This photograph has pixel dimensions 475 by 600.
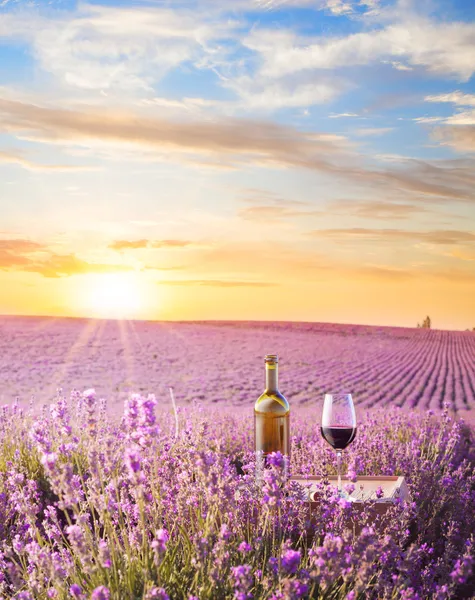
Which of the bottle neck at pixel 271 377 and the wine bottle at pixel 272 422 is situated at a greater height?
the bottle neck at pixel 271 377

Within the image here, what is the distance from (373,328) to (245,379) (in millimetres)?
21834

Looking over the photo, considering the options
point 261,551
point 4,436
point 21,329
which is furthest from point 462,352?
point 261,551

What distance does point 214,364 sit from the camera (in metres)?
20.3

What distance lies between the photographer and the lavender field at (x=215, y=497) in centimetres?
198

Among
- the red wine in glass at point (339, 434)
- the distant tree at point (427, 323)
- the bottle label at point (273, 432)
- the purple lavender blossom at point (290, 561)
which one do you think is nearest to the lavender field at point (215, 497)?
the purple lavender blossom at point (290, 561)

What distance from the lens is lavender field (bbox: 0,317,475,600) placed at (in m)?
1.98

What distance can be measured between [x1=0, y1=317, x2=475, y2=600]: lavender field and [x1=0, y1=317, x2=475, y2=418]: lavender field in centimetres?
13

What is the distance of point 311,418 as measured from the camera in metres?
7.86

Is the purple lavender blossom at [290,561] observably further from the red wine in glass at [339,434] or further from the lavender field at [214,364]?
the lavender field at [214,364]

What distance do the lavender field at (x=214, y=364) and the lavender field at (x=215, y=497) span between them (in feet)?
0.41

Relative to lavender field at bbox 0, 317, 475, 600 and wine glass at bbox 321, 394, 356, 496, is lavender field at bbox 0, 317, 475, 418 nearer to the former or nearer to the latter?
lavender field at bbox 0, 317, 475, 600

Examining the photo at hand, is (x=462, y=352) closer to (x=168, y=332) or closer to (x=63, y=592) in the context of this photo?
(x=168, y=332)

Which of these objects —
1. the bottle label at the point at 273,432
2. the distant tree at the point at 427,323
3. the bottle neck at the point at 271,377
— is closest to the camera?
the bottle neck at the point at 271,377

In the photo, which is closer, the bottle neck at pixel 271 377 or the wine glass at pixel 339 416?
the bottle neck at pixel 271 377
